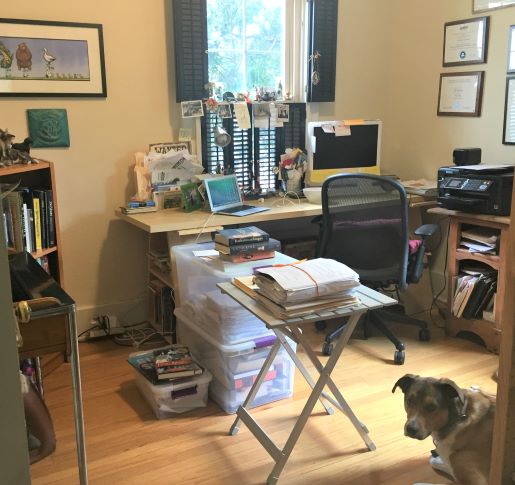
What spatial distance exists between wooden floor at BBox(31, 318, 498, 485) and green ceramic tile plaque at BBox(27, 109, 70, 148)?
48.0 inches

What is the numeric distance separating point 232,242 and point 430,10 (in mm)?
2424

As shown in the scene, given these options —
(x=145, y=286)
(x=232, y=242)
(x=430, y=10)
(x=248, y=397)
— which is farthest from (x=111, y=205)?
(x=430, y=10)

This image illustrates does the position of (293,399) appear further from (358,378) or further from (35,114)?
(35,114)

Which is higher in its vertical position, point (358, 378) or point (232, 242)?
point (232, 242)

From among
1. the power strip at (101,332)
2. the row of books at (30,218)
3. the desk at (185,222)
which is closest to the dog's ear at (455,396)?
the desk at (185,222)

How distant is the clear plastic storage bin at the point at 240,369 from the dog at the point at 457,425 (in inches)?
32.3

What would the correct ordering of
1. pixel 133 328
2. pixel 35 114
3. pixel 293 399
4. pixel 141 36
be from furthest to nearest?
pixel 133 328
pixel 141 36
pixel 35 114
pixel 293 399

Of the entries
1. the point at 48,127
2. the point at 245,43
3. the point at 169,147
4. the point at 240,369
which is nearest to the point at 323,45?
the point at 245,43

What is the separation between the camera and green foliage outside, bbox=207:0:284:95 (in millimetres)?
3635

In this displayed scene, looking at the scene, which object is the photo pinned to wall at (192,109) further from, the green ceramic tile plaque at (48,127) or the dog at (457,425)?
the dog at (457,425)

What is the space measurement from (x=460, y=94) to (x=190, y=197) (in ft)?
6.15

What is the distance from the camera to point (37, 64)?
308cm

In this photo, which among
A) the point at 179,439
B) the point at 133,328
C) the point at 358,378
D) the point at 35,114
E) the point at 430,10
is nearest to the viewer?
the point at 179,439

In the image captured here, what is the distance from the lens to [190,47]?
338 centimetres
